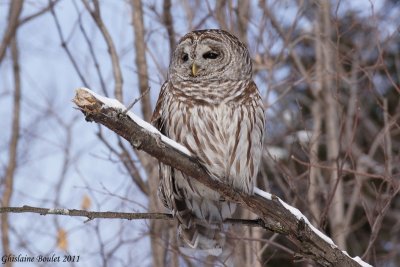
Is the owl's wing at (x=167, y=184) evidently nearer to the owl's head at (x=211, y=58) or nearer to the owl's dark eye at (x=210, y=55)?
the owl's head at (x=211, y=58)

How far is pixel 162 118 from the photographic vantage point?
186 inches

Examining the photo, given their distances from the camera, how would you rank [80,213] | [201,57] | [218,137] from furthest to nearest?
[201,57] < [218,137] < [80,213]

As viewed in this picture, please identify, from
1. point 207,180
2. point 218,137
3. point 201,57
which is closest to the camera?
point 207,180

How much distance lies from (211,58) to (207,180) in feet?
4.28

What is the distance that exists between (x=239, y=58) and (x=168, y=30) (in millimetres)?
1425

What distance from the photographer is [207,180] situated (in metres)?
4.04

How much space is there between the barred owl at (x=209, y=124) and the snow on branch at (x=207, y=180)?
176 millimetres

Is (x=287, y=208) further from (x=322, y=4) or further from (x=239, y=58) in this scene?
(x=322, y=4)

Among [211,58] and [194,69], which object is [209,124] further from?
[211,58]

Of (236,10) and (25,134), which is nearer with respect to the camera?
(236,10)

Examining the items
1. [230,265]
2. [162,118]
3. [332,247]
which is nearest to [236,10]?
[162,118]

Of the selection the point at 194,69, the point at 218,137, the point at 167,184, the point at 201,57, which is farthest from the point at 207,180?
the point at 201,57

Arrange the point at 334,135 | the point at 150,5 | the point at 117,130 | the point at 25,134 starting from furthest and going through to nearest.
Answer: the point at 25,134 < the point at 334,135 < the point at 150,5 < the point at 117,130

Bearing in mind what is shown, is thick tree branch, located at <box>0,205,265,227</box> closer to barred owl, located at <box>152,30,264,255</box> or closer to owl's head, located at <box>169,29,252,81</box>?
barred owl, located at <box>152,30,264,255</box>
